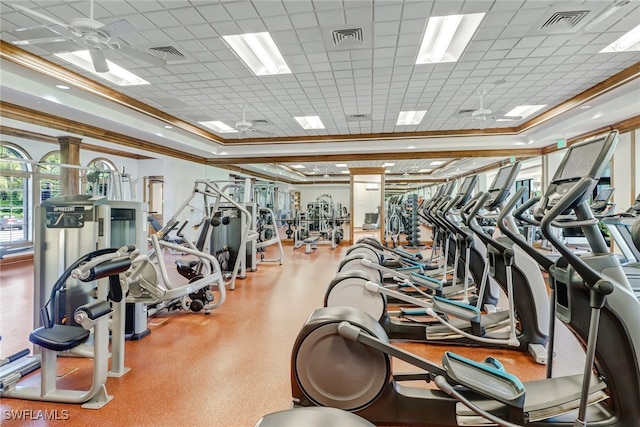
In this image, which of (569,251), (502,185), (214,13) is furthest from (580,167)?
(214,13)

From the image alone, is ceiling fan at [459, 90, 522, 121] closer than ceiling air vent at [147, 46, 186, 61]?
No

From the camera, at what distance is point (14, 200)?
7.91m

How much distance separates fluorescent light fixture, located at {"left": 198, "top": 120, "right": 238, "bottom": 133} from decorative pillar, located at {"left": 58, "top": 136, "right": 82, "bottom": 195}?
105 inches

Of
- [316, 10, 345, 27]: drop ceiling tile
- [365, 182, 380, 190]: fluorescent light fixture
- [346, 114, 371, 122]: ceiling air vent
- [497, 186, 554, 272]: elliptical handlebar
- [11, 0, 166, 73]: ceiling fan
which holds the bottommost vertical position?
[497, 186, 554, 272]: elliptical handlebar

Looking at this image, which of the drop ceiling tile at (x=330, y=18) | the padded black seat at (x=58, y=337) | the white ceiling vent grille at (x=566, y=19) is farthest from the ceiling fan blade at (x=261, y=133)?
the padded black seat at (x=58, y=337)

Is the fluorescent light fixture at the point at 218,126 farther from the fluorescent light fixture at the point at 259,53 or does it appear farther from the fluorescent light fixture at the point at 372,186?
the fluorescent light fixture at the point at 372,186

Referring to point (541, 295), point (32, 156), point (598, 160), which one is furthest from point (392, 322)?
point (32, 156)

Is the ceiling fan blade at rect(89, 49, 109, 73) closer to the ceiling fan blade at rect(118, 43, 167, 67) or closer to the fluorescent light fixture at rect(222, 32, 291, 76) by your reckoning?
the ceiling fan blade at rect(118, 43, 167, 67)

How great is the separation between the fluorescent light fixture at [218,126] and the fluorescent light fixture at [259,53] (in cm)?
322

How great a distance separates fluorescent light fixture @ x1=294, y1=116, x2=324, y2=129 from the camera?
7.34m

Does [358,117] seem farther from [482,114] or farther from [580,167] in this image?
[580,167]

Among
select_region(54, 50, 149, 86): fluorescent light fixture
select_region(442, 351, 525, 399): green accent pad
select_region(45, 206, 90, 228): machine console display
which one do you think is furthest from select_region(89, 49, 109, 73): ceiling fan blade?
select_region(442, 351, 525, 399): green accent pad

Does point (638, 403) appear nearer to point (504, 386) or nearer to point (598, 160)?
point (504, 386)

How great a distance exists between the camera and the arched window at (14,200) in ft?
24.8
